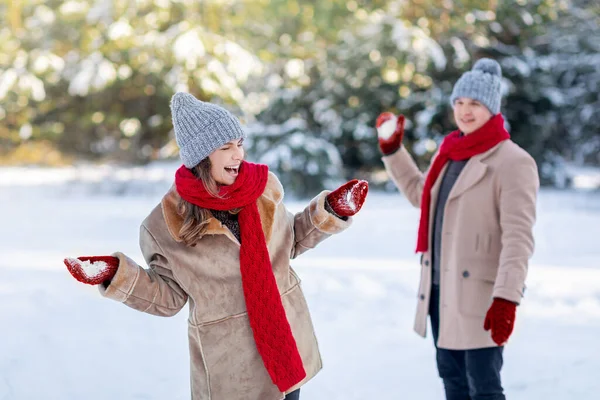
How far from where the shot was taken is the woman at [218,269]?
2.03 metres

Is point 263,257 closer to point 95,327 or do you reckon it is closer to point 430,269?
point 430,269

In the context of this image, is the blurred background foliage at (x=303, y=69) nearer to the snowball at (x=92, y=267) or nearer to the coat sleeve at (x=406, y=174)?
the coat sleeve at (x=406, y=174)

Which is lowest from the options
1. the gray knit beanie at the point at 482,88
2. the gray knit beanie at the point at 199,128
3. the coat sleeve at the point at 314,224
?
the coat sleeve at the point at 314,224

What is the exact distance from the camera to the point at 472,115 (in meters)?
2.79

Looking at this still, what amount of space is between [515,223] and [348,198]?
77 cm

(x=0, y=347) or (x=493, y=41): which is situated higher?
(x=493, y=41)

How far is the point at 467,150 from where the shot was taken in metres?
2.72

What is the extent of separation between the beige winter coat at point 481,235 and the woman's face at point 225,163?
41.8 inches

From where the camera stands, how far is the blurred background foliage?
1130 cm

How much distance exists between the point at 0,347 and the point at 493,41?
11182 mm

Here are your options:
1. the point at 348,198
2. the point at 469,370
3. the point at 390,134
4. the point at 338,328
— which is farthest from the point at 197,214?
the point at 338,328

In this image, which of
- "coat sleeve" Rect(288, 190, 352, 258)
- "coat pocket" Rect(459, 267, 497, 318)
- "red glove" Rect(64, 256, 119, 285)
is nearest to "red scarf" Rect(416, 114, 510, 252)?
"coat pocket" Rect(459, 267, 497, 318)

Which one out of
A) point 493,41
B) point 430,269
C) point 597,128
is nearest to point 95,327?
point 430,269

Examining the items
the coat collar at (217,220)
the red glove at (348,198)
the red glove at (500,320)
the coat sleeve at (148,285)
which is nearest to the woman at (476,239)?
the red glove at (500,320)
